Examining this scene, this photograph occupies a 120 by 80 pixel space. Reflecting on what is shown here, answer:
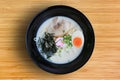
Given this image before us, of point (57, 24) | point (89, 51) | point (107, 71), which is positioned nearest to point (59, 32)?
point (57, 24)

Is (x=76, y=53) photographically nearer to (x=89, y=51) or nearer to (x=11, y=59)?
(x=89, y=51)

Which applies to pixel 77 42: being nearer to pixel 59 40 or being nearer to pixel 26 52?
pixel 59 40
